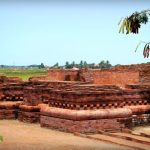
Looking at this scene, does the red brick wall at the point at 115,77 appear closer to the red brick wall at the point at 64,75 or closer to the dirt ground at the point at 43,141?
the red brick wall at the point at 64,75

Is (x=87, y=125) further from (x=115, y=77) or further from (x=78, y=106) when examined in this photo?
(x=115, y=77)

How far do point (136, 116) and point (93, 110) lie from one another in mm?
1562

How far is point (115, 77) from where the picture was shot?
88.6ft

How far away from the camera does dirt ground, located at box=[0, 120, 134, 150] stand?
10797 mm

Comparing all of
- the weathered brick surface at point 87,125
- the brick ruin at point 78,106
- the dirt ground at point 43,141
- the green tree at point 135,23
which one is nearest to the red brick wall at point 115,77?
the brick ruin at point 78,106

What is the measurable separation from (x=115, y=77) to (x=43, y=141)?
51.6 ft

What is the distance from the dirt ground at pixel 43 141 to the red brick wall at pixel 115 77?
12098 millimetres

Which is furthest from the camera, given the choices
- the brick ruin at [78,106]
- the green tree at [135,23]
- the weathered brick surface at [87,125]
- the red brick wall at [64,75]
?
the red brick wall at [64,75]

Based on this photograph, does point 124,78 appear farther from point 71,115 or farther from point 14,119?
point 71,115

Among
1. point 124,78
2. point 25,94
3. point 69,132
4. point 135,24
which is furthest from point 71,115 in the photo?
point 124,78

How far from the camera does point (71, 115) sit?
508 inches

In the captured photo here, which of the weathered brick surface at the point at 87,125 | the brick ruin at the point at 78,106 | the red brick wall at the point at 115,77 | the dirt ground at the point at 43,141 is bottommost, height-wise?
the dirt ground at the point at 43,141

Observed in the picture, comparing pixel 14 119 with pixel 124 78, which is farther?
pixel 124 78

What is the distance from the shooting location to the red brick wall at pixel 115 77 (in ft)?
83.6
